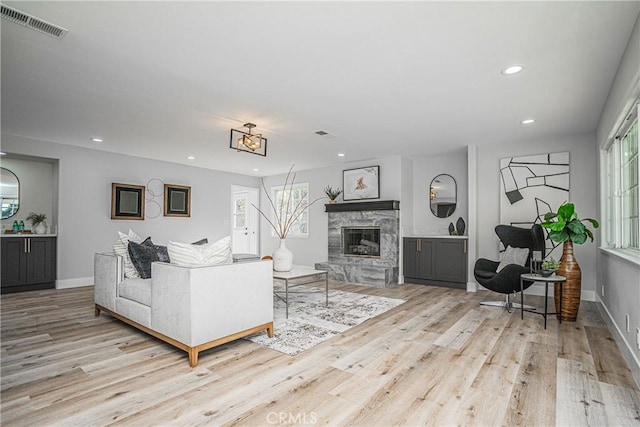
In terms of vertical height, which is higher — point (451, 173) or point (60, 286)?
point (451, 173)

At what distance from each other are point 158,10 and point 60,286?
210 inches

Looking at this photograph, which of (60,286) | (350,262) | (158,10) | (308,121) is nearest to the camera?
(158,10)

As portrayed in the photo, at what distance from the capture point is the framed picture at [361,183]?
6.60 metres

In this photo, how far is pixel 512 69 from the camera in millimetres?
2793

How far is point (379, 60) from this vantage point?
8.73 feet

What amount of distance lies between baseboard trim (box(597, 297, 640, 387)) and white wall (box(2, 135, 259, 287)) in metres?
6.94

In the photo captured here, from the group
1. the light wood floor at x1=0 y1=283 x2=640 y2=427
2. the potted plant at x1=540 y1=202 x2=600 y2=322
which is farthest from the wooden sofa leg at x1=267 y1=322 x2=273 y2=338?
the potted plant at x1=540 y1=202 x2=600 y2=322

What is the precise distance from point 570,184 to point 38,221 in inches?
327

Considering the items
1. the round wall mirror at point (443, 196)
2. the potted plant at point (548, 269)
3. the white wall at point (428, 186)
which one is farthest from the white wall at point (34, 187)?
the potted plant at point (548, 269)

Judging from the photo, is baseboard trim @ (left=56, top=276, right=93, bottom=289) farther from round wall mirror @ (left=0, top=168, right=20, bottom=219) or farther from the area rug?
the area rug

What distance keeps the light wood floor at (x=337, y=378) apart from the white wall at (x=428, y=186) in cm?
283

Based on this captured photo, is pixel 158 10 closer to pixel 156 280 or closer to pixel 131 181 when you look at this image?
pixel 156 280

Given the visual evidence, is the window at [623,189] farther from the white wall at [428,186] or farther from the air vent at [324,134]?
the air vent at [324,134]

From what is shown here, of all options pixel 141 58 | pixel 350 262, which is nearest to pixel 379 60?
pixel 141 58
